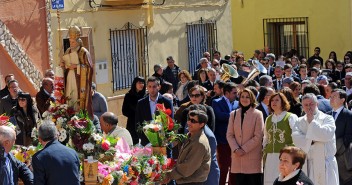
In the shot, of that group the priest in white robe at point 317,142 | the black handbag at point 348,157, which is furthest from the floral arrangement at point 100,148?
the black handbag at point 348,157

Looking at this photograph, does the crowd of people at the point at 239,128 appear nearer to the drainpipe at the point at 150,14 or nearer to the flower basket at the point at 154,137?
the flower basket at the point at 154,137

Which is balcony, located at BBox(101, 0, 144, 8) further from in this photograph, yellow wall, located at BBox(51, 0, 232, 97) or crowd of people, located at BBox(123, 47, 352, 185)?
crowd of people, located at BBox(123, 47, 352, 185)

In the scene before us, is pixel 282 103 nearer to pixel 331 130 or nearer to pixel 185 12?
pixel 331 130

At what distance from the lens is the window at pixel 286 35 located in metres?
31.6

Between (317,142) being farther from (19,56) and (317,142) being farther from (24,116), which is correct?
(19,56)

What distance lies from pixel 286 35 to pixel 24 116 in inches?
713

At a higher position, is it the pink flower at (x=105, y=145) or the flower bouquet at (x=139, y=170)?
the pink flower at (x=105, y=145)

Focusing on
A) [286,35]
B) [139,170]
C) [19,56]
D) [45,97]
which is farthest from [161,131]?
[286,35]

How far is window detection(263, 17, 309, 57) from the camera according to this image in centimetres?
3156

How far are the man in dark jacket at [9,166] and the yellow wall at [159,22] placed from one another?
10226 millimetres

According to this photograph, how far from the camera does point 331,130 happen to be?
513 inches

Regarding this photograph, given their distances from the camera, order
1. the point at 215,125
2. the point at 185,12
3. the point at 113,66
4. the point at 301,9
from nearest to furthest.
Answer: the point at 215,125 → the point at 113,66 → the point at 185,12 → the point at 301,9

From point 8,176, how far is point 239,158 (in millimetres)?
4608

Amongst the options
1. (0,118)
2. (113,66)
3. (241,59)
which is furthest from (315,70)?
(0,118)
